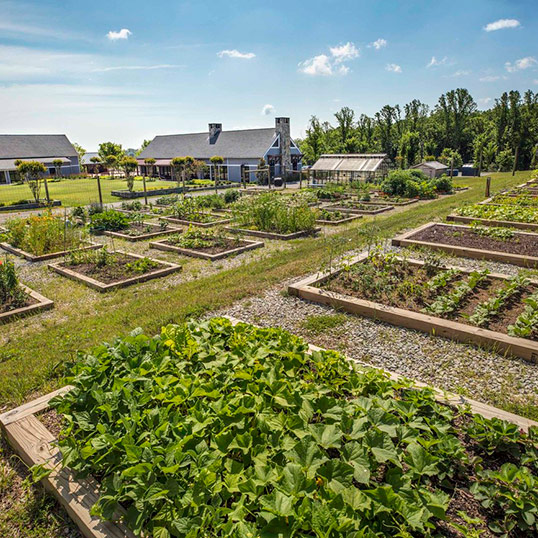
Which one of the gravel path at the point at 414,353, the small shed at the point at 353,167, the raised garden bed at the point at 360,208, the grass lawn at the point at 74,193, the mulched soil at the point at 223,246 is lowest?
the gravel path at the point at 414,353

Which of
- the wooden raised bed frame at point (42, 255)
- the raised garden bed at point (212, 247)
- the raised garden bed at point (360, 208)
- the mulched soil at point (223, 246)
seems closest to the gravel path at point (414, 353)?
the raised garden bed at point (212, 247)

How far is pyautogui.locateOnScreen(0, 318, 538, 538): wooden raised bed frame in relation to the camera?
87.4 inches

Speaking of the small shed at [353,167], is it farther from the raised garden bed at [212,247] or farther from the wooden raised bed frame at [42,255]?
the wooden raised bed frame at [42,255]

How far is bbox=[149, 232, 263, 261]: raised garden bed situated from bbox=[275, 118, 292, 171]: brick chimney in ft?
96.5

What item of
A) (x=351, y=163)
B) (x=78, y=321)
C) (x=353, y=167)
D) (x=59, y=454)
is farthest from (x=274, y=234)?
(x=351, y=163)

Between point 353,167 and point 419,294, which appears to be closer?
point 419,294

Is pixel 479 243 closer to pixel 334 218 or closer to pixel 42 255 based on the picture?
pixel 334 218

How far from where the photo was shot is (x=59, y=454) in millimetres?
2750

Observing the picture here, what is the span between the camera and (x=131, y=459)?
2.16 metres

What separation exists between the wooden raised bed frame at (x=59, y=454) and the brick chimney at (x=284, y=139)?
3689 centimetres

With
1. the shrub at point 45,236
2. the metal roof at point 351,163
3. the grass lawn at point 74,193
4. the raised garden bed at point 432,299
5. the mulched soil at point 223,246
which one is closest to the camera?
the raised garden bed at point 432,299

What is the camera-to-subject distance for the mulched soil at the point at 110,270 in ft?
25.4

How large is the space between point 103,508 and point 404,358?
3.36 m

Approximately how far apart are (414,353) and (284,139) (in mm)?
38217
